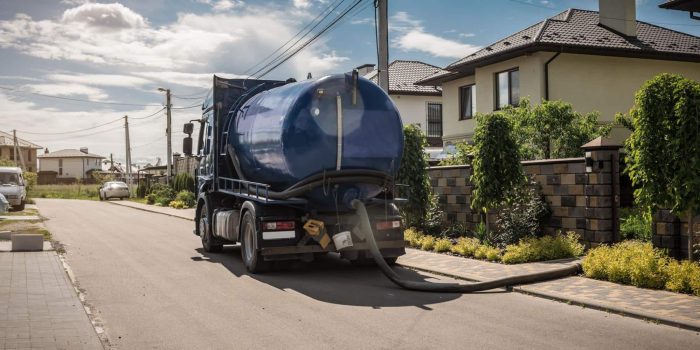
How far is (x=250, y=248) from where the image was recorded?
11.8 m

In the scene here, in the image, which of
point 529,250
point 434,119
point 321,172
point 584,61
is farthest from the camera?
point 434,119

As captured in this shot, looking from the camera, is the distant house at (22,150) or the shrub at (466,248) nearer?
the shrub at (466,248)

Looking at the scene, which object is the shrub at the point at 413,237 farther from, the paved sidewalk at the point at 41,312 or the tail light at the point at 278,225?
the paved sidewalk at the point at 41,312

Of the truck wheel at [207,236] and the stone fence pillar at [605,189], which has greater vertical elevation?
the stone fence pillar at [605,189]

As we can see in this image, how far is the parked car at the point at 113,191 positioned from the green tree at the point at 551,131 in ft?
126

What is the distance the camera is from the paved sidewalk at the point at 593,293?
7469 mm

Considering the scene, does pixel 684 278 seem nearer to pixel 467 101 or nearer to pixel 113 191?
pixel 467 101

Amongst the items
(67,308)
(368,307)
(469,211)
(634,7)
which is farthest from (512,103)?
(67,308)

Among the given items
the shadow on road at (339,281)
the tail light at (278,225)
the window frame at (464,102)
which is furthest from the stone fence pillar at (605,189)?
the window frame at (464,102)

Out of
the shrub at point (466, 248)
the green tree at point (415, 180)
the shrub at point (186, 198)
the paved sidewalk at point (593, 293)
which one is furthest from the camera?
the shrub at point (186, 198)

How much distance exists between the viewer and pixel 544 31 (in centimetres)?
2456

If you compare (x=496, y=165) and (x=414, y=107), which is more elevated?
(x=414, y=107)

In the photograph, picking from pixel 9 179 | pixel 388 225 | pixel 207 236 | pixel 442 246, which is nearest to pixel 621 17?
pixel 442 246

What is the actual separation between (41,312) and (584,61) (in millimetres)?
21614
